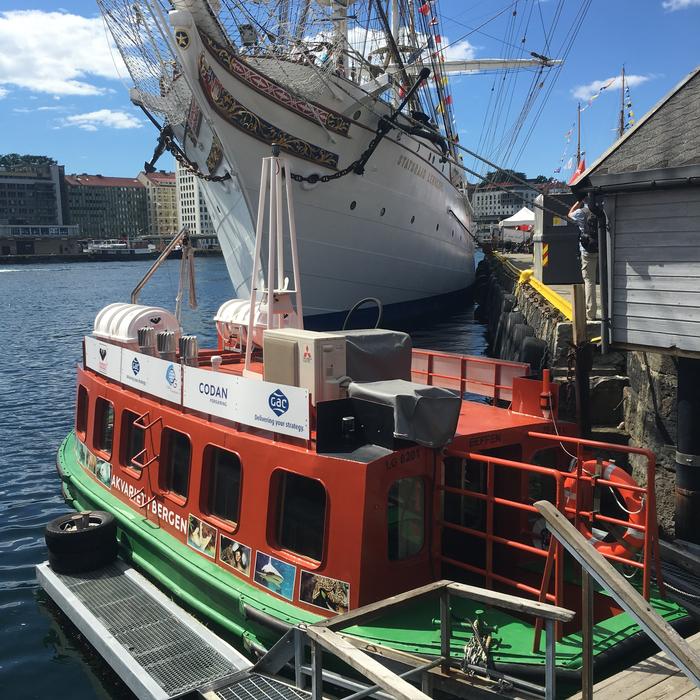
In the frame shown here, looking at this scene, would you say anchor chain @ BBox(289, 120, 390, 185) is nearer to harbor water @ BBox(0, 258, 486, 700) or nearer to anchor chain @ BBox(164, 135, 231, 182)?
anchor chain @ BBox(164, 135, 231, 182)

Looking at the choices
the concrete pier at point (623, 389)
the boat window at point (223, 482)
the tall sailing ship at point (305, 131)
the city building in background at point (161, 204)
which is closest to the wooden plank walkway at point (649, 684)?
the concrete pier at point (623, 389)

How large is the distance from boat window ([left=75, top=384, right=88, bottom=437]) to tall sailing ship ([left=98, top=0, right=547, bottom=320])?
10110 mm

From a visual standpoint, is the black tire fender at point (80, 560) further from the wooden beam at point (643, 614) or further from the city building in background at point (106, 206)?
the city building in background at point (106, 206)

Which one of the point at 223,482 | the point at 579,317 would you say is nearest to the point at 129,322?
the point at 223,482

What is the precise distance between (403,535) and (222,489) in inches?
92.8

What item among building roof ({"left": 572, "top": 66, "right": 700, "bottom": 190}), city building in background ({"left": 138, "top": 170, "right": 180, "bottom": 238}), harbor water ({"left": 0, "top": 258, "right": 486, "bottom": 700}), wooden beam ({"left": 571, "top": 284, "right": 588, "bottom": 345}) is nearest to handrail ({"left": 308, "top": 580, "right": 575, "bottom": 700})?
harbor water ({"left": 0, "top": 258, "right": 486, "bottom": 700})

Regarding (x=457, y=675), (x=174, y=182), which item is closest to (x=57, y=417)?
(x=457, y=675)

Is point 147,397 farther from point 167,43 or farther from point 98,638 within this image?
point 167,43

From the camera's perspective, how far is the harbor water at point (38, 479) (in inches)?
324

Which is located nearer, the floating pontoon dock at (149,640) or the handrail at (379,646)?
the handrail at (379,646)

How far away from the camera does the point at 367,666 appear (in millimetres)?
4309

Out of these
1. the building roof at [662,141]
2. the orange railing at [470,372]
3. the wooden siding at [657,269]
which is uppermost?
the building roof at [662,141]

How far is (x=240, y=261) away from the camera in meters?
23.8

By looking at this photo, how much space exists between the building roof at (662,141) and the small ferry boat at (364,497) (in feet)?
8.59
